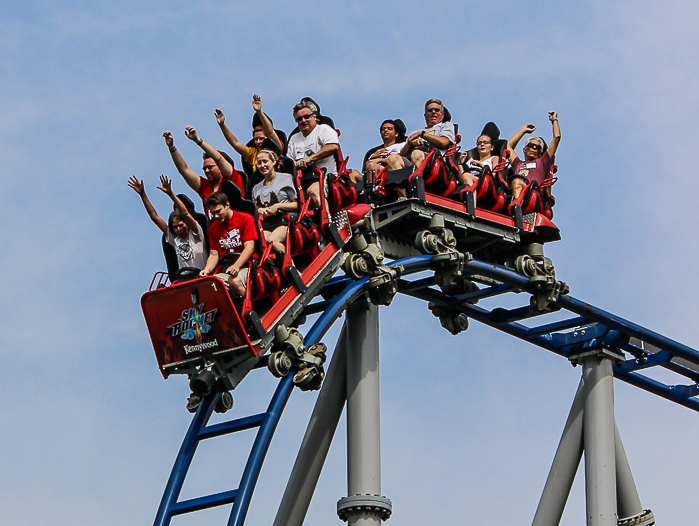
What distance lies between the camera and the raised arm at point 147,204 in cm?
1263

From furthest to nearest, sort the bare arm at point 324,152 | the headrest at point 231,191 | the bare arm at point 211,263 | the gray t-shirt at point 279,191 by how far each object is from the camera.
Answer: the bare arm at point 324,152, the gray t-shirt at point 279,191, the headrest at point 231,191, the bare arm at point 211,263

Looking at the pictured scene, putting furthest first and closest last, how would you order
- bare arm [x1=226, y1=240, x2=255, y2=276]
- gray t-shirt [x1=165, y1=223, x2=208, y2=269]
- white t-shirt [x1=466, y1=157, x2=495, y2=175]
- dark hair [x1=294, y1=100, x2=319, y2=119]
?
white t-shirt [x1=466, y1=157, x2=495, y2=175], dark hair [x1=294, y1=100, x2=319, y2=119], gray t-shirt [x1=165, y1=223, x2=208, y2=269], bare arm [x1=226, y1=240, x2=255, y2=276]

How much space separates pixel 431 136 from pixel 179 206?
2.93 m

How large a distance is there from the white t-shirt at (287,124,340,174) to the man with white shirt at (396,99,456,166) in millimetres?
609

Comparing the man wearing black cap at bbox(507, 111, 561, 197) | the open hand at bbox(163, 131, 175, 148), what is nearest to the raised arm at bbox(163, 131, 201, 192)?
the open hand at bbox(163, 131, 175, 148)

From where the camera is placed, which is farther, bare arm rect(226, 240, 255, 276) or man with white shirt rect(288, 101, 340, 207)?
man with white shirt rect(288, 101, 340, 207)

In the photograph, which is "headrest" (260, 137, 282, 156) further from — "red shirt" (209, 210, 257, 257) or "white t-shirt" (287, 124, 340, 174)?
"red shirt" (209, 210, 257, 257)

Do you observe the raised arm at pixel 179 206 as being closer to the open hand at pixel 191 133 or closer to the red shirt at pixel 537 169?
the open hand at pixel 191 133

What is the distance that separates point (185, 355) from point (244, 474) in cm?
106

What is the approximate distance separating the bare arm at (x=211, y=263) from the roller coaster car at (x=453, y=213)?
73.0 inches

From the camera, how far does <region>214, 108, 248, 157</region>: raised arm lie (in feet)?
44.8

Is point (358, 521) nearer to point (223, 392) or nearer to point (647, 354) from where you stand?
point (223, 392)

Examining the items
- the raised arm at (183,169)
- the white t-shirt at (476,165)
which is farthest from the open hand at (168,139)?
the white t-shirt at (476,165)

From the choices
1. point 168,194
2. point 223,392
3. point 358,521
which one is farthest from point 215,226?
point 358,521
